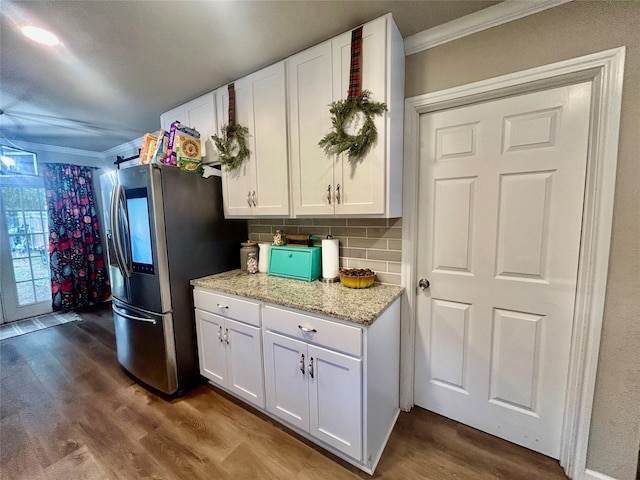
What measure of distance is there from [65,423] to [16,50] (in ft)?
7.74

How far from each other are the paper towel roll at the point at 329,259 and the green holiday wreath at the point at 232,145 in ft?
2.96

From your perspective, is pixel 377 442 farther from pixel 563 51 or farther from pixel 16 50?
pixel 16 50

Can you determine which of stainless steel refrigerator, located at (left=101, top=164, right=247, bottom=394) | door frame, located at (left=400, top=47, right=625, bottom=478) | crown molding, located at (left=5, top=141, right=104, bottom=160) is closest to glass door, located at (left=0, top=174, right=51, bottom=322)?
crown molding, located at (left=5, top=141, right=104, bottom=160)

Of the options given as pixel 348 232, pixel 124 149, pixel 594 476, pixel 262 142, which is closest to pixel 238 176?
pixel 262 142

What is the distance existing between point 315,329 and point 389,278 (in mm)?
655

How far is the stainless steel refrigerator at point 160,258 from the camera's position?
178 centimetres

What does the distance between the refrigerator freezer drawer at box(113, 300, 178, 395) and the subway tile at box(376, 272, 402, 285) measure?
5.02ft

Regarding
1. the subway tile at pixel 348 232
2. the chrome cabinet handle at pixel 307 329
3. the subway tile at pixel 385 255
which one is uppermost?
the subway tile at pixel 348 232

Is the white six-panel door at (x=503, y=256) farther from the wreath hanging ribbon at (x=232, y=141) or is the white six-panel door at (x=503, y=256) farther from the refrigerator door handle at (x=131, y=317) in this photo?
the refrigerator door handle at (x=131, y=317)

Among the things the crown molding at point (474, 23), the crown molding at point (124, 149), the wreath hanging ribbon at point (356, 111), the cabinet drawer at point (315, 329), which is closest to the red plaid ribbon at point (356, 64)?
the wreath hanging ribbon at point (356, 111)

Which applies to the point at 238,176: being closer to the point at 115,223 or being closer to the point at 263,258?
the point at 263,258

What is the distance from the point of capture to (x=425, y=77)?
1.50 meters

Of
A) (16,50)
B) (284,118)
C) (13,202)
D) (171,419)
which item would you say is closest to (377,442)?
(171,419)

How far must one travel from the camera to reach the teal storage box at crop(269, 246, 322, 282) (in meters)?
1.83
